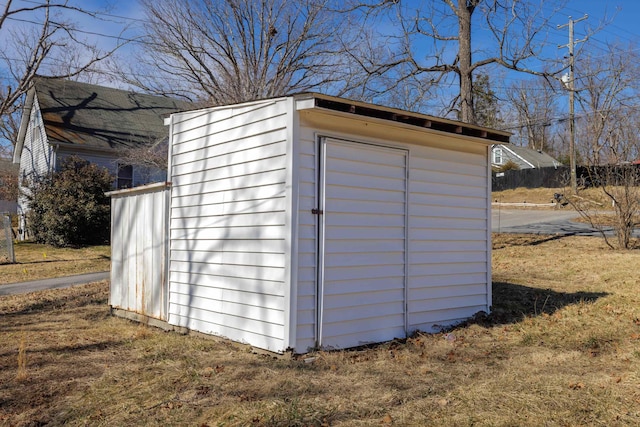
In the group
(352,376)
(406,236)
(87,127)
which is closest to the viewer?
(352,376)

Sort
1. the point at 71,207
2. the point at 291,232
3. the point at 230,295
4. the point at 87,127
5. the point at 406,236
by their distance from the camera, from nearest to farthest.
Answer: the point at 291,232, the point at 230,295, the point at 406,236, the point at 71,207, the point at 87,127

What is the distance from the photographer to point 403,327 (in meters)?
6.34

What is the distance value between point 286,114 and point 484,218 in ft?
11.3

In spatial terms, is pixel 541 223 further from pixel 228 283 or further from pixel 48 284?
pixel 228 283

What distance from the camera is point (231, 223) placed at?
20.1 feet

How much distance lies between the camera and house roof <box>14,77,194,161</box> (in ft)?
65.3

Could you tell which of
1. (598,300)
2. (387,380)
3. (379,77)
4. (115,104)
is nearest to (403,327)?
(387,380)

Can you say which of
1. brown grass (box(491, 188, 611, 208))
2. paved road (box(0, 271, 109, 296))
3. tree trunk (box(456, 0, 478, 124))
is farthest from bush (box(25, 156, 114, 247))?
brown grass (box(491, 188, 611, 208))

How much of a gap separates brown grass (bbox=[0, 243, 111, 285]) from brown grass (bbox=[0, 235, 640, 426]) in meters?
4.88

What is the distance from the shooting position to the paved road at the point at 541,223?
1661 centimetres

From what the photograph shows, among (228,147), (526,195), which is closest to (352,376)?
(228,147)

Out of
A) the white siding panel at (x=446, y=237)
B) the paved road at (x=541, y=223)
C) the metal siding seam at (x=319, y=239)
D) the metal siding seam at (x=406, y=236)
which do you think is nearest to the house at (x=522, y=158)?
the paved road at (x=541, y=223)

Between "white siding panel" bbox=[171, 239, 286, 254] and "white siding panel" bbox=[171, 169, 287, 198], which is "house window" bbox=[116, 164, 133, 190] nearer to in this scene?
"white siding panel" bbox=[171, 169, 287, 198]

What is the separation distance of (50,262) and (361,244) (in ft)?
36.8
